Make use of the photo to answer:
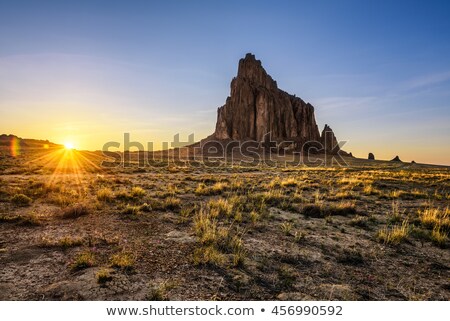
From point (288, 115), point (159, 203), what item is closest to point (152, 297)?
point (159, 203)

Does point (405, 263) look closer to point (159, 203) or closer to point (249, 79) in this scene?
point (159, 203)

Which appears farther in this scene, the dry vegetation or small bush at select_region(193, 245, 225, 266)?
small bush at select_region(193, 245, 225, 266)

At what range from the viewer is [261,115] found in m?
114

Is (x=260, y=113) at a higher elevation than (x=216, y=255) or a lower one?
higher

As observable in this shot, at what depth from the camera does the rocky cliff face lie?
11362cm

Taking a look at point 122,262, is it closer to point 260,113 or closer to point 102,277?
point 102,277

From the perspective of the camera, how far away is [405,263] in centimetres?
578

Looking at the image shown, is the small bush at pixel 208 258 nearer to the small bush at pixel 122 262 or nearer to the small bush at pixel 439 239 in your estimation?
the small bush at pixel 122 262

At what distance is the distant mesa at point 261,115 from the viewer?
113 m

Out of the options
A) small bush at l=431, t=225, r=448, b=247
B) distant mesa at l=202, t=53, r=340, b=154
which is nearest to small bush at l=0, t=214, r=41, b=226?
small bush at l=431, t=225, r=448, b=247

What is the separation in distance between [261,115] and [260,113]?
3.44 feet

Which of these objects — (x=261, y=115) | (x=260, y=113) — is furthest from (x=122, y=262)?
(x=260, y=113)

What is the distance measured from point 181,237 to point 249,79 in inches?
4812

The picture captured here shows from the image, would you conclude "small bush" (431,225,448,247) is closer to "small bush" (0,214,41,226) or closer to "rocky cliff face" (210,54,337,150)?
"small bush" (0,214,41,226)
